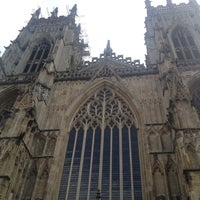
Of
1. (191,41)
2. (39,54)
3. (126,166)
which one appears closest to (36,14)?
(39,54)

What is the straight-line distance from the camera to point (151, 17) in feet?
94.0

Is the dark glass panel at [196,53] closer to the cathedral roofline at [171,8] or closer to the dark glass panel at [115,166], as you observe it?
the cathedral roofline at [171,8]

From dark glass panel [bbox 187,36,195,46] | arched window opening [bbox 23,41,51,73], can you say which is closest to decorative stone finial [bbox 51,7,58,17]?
arched window opening [bbox 23,41,51,73]

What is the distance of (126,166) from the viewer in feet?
45.0

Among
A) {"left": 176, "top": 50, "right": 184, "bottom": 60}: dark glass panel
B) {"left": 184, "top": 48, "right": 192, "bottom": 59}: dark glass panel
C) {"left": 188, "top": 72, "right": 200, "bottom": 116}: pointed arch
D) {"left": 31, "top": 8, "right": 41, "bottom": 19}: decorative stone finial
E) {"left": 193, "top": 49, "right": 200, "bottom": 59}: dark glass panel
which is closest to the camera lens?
{"left": 188, "top": 72, "right": 200, "bottom": 116}: pointed arch

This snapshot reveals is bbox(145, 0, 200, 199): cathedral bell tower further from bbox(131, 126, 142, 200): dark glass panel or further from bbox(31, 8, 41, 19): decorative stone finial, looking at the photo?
bbox(31, 8, 41, 19): decorative stone finial

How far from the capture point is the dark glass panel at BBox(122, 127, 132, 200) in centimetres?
1267

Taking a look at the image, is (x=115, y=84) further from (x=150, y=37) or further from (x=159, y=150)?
(x=150, y=37)

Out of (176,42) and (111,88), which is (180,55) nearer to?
(176,42)

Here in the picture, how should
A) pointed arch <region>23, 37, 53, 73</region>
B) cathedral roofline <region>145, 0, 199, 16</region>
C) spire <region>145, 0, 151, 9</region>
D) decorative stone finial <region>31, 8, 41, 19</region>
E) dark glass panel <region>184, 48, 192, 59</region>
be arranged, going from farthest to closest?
decorative stone finial <region>31, 8, 41, 19</region>
spire <region>145, 0, 151, 9</region>
cathedral roofline <region>145, 0, 199, 16</region>
pointed arch <region>23, 37, 53, 73</region>
dark glass panel <region>184, 48, 192, 59</region>

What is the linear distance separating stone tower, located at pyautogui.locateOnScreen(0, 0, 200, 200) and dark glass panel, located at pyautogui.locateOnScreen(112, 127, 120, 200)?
5 centimetres

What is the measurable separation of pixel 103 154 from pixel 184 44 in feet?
46.2

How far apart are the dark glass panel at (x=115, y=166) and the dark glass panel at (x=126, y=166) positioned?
0.31m

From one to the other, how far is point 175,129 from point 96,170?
14.1ft
